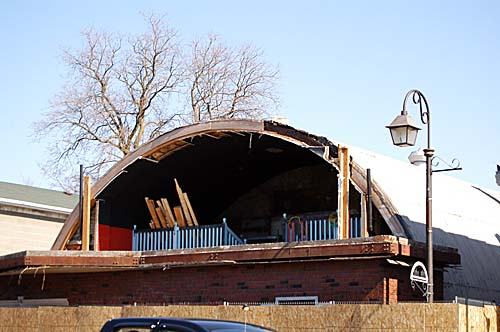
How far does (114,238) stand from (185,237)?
7.56 feet

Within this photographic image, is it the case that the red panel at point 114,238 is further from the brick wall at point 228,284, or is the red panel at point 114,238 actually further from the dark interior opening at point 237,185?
the brick wall at point 228,284

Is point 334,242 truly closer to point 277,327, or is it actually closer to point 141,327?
point 277,327

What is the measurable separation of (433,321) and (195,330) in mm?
4595

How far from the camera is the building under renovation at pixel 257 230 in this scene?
64.3ft

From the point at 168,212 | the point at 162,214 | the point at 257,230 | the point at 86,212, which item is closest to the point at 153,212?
the point at 162,214

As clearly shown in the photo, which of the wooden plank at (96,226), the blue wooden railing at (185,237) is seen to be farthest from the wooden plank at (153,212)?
the wooden plank at (96,226)

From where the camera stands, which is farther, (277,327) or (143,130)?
(143,130)

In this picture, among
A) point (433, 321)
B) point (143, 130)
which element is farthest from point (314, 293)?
point (143, 130)

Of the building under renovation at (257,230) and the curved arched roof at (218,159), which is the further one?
the curved arched roof at (218,159)

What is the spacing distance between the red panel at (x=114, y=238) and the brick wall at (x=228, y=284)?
7.72 feet

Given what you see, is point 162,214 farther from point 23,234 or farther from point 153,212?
point 23,234

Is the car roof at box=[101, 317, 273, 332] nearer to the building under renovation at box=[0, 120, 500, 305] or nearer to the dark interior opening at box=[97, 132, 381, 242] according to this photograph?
the building under renovation at box=[0, 120, 500, 305]

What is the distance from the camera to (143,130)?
153 feet

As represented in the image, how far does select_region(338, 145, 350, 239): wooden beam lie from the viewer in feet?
68.3
